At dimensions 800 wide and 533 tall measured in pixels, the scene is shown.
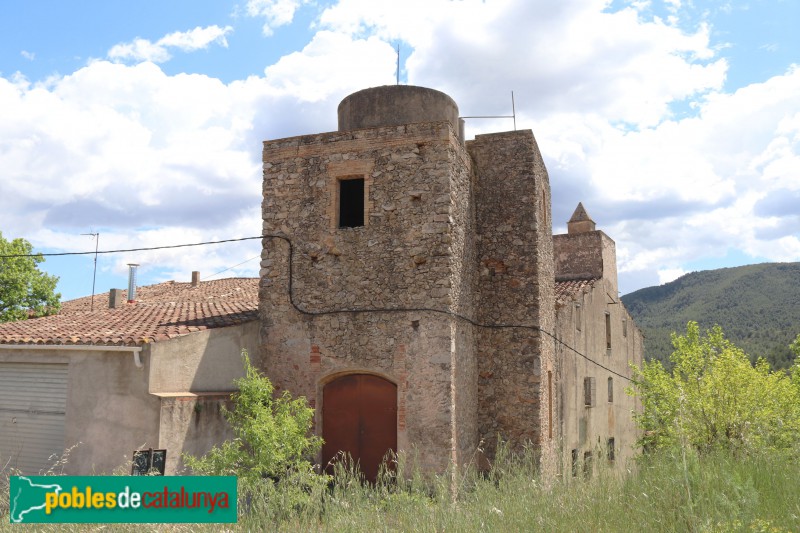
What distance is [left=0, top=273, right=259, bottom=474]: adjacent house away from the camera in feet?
31.7

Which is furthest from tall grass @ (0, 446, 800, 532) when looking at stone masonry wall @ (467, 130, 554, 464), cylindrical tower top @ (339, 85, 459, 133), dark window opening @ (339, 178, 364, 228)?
cylindrical tower top @ (339, 85, 459, 133)

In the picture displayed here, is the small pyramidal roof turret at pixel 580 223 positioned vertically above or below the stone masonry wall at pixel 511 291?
above

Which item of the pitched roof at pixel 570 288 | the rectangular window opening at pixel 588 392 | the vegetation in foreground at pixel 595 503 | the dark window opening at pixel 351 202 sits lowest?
the vegetation in foreground at pixel 595 503

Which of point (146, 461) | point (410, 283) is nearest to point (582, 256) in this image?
point (410, 283)

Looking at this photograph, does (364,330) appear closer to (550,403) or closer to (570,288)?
(550,403)

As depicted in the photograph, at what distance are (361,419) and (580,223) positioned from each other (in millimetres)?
13441

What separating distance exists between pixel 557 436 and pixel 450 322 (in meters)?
4.17

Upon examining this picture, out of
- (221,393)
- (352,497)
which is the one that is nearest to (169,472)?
(221,393)

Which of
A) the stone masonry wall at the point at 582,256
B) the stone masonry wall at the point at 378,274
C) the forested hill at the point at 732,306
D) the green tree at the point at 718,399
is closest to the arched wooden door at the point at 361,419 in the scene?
the stone masonry wall at the point at 378,274

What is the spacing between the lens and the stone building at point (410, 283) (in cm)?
1065

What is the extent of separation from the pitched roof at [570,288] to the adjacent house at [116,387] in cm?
733

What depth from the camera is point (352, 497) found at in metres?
6.34

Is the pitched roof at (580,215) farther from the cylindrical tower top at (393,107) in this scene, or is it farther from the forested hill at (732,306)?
the forested hill at (732,306)

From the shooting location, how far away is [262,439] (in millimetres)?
9234
